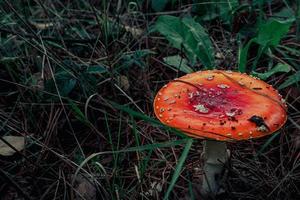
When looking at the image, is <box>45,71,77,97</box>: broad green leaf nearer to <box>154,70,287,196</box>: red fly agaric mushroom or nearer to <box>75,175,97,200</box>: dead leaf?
<box>75,175,97,200</box>: dead leaf

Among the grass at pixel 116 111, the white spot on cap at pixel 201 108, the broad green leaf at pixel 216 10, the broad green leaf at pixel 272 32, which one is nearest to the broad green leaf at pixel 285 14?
the grass at pixel 116 111

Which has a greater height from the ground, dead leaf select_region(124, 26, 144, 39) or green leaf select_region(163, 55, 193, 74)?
dead leaf select_region(124, 26, 144, 39)

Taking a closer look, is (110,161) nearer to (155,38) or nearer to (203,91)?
(203,91)

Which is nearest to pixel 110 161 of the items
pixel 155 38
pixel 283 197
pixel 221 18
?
pixel 283 197

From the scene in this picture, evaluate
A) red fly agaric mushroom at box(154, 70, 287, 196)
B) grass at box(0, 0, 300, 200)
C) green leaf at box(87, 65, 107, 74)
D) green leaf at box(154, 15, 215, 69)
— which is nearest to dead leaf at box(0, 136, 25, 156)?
grass at box(0, 0, 300, 200)

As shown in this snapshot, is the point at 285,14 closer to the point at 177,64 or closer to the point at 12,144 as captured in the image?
the point at 177,64
